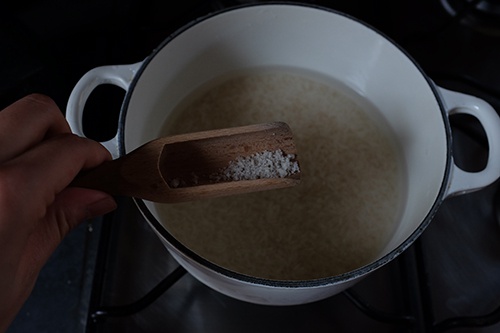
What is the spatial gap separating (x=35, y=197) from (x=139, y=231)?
0.31 m

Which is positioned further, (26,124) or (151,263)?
→ (151,263)

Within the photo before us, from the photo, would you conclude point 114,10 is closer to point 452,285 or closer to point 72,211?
point 72,211

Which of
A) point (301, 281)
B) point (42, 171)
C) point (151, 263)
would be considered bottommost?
point (151, 263)

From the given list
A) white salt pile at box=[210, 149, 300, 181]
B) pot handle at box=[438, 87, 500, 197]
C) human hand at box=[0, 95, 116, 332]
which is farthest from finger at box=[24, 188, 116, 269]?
pot handle at box=[438, 87, 500, 197]

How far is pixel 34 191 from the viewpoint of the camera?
38 cm

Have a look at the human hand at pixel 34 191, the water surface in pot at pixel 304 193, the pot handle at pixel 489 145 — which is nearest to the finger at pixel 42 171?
the human hand at pixel 34 191

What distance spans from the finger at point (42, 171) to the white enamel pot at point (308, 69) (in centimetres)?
8

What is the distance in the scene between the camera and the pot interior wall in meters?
0.60

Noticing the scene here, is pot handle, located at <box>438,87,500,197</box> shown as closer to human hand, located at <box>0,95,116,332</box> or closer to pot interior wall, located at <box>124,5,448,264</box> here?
pot interior wall, located at <box>124,5,448,264</box>

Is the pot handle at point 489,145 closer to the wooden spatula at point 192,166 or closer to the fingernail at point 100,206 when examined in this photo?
the wooden spatula at point 192,166

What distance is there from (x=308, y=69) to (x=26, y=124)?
16.4 inches

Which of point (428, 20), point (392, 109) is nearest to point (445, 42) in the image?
point (428, 20)

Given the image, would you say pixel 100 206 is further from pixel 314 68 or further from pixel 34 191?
pixel 314 68

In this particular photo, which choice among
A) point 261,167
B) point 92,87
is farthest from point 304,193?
point 92,87
